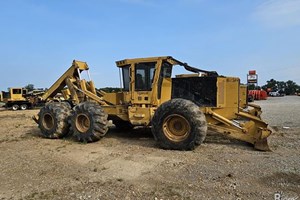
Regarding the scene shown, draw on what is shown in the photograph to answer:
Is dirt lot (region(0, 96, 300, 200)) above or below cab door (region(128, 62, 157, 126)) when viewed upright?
below

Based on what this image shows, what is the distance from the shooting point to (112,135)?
10.9 m

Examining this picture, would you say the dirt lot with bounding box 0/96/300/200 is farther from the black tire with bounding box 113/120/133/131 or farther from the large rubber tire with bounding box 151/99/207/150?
the black tire with bounding box 113/120/133/131

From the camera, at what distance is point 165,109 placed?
8234 mm

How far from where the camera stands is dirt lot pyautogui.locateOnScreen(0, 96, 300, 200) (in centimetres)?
489

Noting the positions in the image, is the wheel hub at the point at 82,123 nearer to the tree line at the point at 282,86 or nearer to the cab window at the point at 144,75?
the cab window at the point at 144,75

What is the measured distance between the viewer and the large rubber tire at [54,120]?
34.4 feet

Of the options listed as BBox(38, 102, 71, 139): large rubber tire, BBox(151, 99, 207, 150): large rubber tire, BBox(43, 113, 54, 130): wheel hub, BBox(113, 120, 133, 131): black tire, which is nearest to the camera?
BBox(151, 99, 207, 150): large rubber tire

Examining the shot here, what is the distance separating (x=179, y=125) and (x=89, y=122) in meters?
2.96

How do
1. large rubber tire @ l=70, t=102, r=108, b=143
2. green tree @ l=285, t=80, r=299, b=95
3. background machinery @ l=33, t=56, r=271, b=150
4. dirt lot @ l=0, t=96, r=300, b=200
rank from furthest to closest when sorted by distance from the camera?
green tree @ l=285, t=80, r=299, b=95
large rubber tire @ l=70, t=102, r=108, b=143
background machinery @ l=33, t=56, r=271, b=150
dirt lot @ l=0, t=96, r=300, b=200

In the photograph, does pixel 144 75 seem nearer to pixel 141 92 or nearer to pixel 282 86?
pixel 141 92

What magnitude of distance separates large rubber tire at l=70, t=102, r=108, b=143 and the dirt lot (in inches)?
16.6

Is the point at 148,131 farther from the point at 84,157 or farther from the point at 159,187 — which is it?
the point at 159,187

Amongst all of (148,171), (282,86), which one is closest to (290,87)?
(282,86)

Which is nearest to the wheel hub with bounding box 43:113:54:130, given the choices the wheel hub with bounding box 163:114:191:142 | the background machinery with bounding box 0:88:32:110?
the wheel hub with bounding box 163:114:191:142
